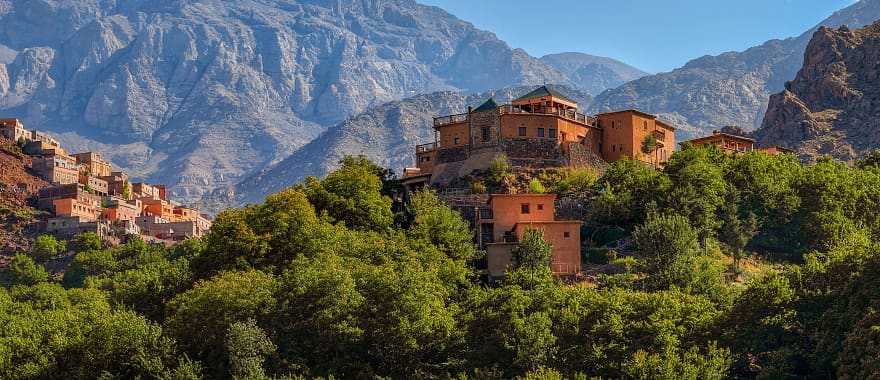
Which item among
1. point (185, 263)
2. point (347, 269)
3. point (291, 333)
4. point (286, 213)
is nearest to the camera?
point (291, 333)

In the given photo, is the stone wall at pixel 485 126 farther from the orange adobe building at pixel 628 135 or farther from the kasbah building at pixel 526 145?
the orange adobe building at pixel 628 135

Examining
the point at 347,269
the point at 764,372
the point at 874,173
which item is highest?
the point at 874,173

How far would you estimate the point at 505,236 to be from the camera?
8525 centimetres

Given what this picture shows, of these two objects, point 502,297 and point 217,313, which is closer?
point 502,297

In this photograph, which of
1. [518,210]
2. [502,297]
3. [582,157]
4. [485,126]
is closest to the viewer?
[502,297]

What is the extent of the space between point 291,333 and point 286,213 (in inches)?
660

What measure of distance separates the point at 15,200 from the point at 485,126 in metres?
88.5

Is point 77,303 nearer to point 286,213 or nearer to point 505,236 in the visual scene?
point 286,213

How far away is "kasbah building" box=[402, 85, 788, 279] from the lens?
287ft

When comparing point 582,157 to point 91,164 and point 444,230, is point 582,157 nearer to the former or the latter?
point 444,230

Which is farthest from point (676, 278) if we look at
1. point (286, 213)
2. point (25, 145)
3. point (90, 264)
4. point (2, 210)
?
point (25, 145)

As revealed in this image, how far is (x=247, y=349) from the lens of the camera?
2469 inches

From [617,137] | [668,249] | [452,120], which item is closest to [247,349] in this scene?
[668,249]

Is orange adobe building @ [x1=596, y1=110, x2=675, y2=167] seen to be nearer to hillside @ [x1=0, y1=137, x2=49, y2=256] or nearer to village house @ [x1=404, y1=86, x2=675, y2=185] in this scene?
village house @ [x1=404, y1=86, x2=675, y2=185]
